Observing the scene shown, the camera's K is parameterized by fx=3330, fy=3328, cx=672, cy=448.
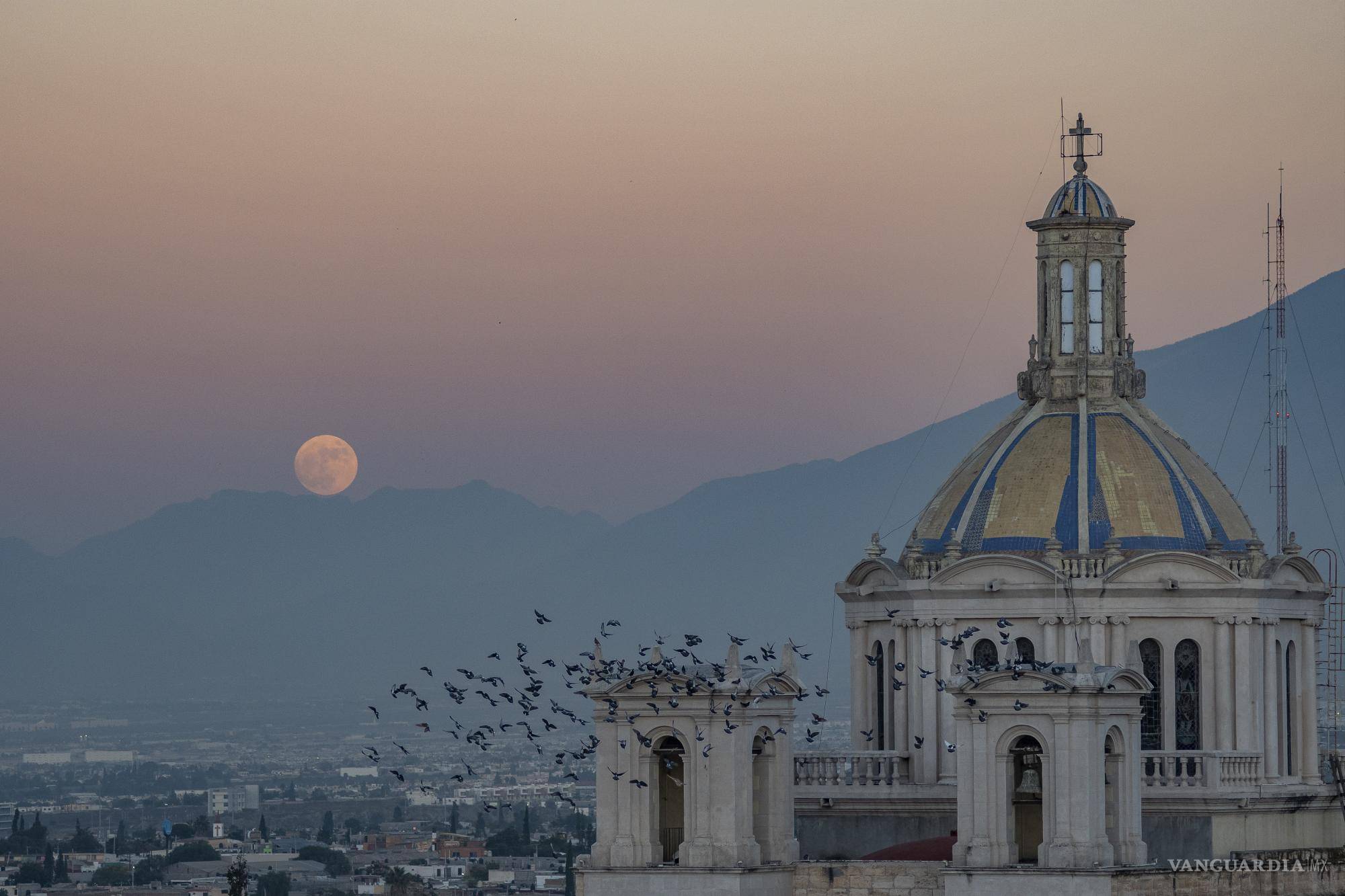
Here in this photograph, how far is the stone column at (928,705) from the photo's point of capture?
297ft

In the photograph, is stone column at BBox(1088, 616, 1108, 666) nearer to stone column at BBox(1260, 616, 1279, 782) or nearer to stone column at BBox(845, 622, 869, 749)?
stone column at BBox(1260, 616, 1279, 782)

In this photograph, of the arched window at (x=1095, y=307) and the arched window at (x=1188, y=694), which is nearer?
the arched window at (x=1188, y=694)

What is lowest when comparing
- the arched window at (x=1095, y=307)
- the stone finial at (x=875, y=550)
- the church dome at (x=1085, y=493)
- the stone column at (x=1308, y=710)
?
the stone column at (x=1308, y=710)

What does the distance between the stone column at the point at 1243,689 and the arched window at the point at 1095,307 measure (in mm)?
9737

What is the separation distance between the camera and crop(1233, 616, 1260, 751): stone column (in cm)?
8825

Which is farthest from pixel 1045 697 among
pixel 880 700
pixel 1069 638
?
pixel 880 700

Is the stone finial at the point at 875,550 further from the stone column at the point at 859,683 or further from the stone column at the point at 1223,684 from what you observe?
the stone column at the point at 1223,684

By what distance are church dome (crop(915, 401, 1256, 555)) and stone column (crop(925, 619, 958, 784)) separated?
2.36 m

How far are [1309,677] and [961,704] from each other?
15742 millimetres

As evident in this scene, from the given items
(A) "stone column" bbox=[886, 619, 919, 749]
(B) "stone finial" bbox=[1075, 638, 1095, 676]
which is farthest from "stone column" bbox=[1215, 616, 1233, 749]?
(A) "stone column" bbox=[886, 619, 919, 749]

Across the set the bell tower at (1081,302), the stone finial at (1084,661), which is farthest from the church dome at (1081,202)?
the stone finial at (1084,661)

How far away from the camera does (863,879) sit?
273ft

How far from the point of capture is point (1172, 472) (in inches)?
3600

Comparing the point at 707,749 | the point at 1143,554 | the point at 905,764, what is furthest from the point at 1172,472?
the point at 707,749
